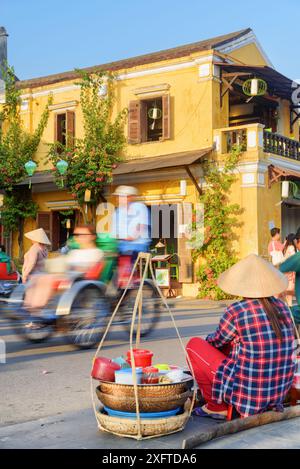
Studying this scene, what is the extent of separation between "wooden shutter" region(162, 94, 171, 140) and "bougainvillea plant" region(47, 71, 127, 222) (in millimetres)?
1483

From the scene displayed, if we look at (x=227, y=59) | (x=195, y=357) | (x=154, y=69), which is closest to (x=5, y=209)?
(x=154, y=69)

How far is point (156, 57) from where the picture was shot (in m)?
20.0

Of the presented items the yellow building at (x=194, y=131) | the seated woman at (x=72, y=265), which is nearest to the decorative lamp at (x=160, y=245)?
the yellow building at (x=194, y=131)

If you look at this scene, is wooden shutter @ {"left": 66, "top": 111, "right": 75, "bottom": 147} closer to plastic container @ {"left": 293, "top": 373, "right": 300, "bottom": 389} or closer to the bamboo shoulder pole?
plastic container @ {"left": 293, "top": 373, "right": 300, "bottom": 389}

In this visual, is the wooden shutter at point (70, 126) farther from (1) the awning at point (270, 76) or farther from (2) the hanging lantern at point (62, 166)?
(1) the awning at point (270, 76)

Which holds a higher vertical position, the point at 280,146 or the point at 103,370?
the point at 280,146

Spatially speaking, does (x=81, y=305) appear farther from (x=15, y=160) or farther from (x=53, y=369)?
(x=15, y=160)

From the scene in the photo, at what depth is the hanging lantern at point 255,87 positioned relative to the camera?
17.9 metres

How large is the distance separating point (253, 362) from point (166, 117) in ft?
51.3

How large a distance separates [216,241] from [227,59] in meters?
5.36

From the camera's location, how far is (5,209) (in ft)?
73.0

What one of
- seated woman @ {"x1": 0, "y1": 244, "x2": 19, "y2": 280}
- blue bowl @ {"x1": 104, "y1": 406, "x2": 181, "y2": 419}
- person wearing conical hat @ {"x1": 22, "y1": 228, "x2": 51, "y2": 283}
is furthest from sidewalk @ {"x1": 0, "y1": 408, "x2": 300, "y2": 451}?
seated woman @ {"x1": 0, "y1": 244, "x2": 19, "y2": 280}

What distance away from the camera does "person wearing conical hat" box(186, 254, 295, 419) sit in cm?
455

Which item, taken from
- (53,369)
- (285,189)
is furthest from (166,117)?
(53,369)
